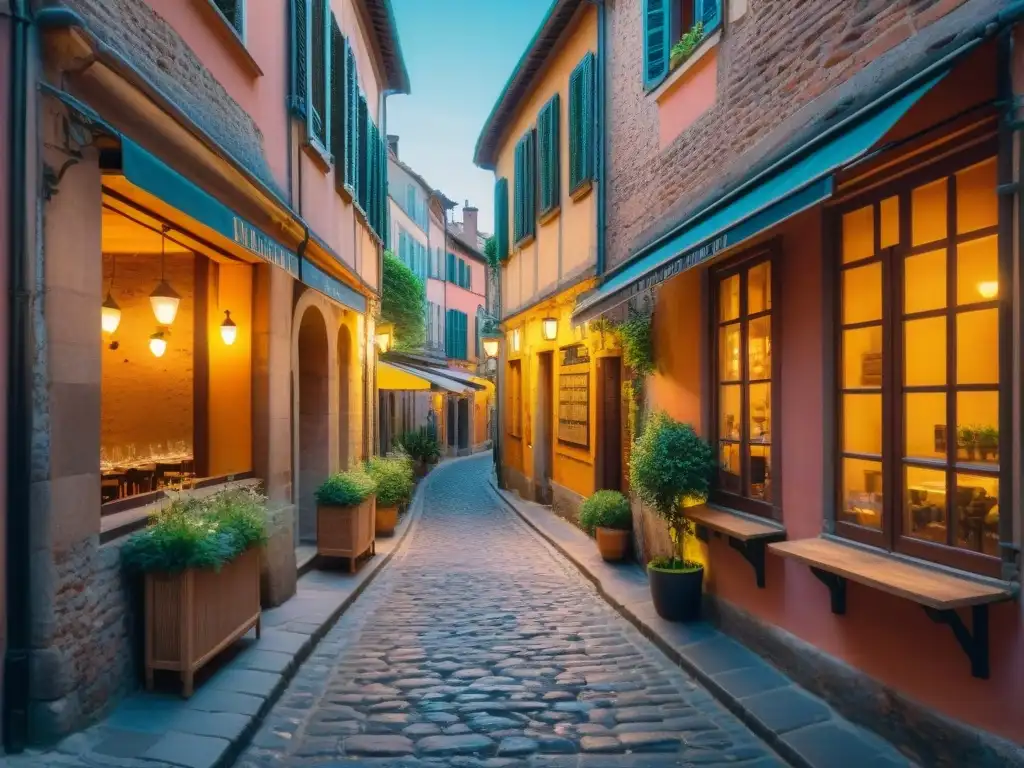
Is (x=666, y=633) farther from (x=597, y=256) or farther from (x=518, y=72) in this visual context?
(x=518, y=72)

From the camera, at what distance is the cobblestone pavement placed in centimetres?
448

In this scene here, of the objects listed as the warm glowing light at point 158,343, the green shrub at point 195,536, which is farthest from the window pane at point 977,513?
the warm glowing light at point 158,343

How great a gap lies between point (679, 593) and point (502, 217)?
1301 cm

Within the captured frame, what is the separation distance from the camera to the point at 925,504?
4227 millimetres

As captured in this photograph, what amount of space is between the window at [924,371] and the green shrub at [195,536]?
12.4ft

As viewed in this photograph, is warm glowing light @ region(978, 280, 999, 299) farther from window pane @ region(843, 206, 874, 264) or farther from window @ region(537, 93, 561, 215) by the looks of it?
window @ region(537, 93, 561, 215)

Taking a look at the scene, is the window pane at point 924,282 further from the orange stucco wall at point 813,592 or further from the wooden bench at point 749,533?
the wooden bench at point 749,533

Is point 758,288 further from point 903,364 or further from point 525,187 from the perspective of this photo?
point 525,187

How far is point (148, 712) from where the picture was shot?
470cm

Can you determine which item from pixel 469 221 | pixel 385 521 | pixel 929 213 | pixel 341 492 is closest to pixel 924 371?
pixel 929 213

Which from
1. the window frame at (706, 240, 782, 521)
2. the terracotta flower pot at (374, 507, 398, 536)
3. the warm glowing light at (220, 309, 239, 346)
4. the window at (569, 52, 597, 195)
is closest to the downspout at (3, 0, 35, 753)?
the warm glowing light at (220, 309, 239, 346)

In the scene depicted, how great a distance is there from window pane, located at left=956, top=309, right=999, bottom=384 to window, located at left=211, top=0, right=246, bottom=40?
5.86 meters

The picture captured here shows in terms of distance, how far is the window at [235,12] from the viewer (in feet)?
22.3

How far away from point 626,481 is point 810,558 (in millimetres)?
6486
